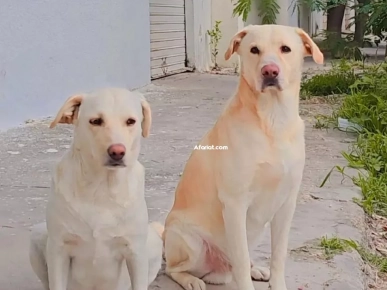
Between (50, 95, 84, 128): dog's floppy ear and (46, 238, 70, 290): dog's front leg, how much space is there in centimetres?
40

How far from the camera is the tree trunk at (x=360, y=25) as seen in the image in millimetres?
8305

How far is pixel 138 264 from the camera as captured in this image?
2.25 m

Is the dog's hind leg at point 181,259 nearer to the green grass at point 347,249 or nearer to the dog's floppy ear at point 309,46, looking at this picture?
the green grass at point 347,249

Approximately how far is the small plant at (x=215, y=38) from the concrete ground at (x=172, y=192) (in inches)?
177

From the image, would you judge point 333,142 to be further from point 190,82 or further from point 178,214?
point 190,82

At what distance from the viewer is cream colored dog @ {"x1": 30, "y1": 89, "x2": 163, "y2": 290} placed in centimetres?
213

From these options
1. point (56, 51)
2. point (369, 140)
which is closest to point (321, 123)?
point (369, 140)

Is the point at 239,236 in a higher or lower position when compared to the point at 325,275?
higher

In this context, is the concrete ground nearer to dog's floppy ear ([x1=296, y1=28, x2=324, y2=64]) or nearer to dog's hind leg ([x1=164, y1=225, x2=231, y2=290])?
dog's hind leg ([x1=164, y1=225, x2=231, y2=290])

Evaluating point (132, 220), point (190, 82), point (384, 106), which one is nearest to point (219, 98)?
point (190, 82)

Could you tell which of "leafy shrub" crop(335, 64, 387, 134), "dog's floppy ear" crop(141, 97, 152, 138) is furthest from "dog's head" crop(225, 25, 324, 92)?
"leafy shrub" crop(335, 64, 387, 134)

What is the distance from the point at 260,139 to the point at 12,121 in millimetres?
3950

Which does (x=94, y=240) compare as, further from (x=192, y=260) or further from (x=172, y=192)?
(x=172, y=192)

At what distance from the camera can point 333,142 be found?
545 centimetres
